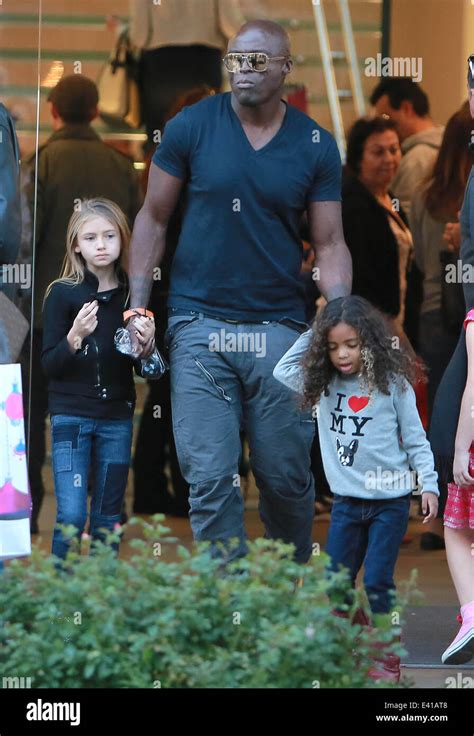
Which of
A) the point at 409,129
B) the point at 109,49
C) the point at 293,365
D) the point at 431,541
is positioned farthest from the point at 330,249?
the point at 431,541

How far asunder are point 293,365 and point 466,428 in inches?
Result: 24.9

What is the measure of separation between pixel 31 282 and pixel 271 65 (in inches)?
62.1

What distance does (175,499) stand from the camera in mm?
7906

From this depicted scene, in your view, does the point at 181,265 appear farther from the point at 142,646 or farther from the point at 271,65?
the point at 142,646

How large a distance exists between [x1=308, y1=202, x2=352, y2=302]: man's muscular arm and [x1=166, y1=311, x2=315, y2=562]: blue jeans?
0.20 m

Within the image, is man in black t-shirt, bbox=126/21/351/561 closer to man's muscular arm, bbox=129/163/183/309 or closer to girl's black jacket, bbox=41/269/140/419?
man's muscular arm, bbox=129/163/183/309

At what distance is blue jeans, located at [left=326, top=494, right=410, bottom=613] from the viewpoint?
5449 mm

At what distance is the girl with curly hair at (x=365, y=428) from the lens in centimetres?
547

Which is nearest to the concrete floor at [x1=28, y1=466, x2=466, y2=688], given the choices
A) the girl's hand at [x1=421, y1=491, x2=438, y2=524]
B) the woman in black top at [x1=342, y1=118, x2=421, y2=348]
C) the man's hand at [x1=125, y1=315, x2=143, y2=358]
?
the woman in black top at [x1=342, y1=118, x2=421, y2=348]

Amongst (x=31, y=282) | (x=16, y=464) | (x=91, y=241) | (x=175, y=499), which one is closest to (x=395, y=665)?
(x=16, y=464)

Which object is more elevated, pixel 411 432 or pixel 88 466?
pixel 411 432

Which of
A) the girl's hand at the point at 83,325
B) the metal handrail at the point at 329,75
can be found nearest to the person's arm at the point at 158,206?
the girl's hand at the point at 83,325

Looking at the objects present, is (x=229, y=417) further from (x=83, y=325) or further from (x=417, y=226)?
(x=417, y=226)

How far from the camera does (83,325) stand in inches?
231
